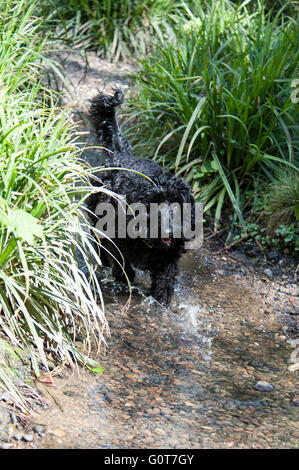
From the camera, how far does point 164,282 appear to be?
417 cm

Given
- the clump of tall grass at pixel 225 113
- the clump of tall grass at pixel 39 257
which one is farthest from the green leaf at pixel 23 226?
the clump of tall grass at pixel 225 113

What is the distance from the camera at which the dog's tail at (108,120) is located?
178 inches

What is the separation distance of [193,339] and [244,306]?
0.72 metres

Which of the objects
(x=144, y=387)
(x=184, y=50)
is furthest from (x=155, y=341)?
(x=184, y=50)

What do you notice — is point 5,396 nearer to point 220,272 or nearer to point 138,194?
point 138,194

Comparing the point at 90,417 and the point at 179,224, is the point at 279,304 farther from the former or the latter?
the point at 90,417

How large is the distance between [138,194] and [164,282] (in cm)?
69

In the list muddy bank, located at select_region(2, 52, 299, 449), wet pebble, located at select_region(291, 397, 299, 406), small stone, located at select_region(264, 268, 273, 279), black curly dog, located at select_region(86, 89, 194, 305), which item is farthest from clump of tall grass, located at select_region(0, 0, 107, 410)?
small stone, located at select_region(264, 268, 273, 279)

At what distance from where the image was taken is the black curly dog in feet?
13.1

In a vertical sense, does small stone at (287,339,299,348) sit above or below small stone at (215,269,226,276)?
above

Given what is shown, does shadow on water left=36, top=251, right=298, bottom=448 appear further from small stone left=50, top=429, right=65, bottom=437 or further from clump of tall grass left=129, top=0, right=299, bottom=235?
clump of tall grass left=129, top=0, right=299, bottom=235

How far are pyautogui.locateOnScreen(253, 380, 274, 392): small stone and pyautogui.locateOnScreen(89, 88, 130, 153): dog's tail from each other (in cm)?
223

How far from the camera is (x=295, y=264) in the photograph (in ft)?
15.8

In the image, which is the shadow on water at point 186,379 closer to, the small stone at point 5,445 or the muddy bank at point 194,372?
the muddy bank at point 194,372
